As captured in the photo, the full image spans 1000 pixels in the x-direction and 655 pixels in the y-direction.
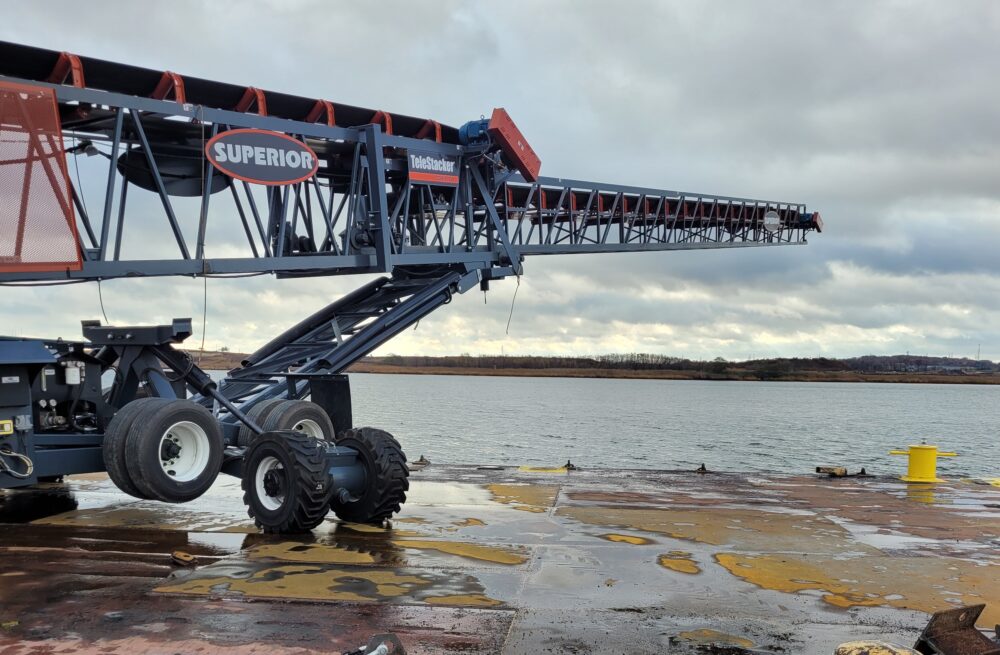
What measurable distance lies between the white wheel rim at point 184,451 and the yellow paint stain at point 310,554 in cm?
143

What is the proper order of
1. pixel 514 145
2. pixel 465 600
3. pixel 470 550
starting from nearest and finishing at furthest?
pixel 465 600
pixel 470 550
pixel 514 145

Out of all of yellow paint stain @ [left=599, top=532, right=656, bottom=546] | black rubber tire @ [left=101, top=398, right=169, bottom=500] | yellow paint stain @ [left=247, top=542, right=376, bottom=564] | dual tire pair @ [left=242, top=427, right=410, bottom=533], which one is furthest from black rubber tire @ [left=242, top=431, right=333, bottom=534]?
yellow paint stain @ [left=599, top=532, right=656, bottom=546]

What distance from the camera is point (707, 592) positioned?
7.53 metres

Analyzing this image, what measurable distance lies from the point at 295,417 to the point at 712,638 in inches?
286

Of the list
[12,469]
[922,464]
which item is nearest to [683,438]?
[922,464]

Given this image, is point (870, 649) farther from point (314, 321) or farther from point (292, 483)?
point (314, 321)

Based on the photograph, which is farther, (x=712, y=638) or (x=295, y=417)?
(x=295, y=417)

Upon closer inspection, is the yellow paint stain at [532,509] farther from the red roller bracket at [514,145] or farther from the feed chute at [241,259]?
the red roller bracket at [514,145]

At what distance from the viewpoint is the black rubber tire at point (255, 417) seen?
38.7ft

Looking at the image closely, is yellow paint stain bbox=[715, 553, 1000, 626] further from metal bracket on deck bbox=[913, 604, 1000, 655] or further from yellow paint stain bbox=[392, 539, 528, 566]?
yellow paint stain bbox=[392, 539, 528, 566]

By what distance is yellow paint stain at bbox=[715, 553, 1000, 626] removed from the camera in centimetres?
732

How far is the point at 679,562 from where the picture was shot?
865 centimetres

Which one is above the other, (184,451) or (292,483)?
(184,451)

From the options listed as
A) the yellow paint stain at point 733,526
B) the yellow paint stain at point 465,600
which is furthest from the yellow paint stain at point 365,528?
the yellow paint stain at point 465,600
